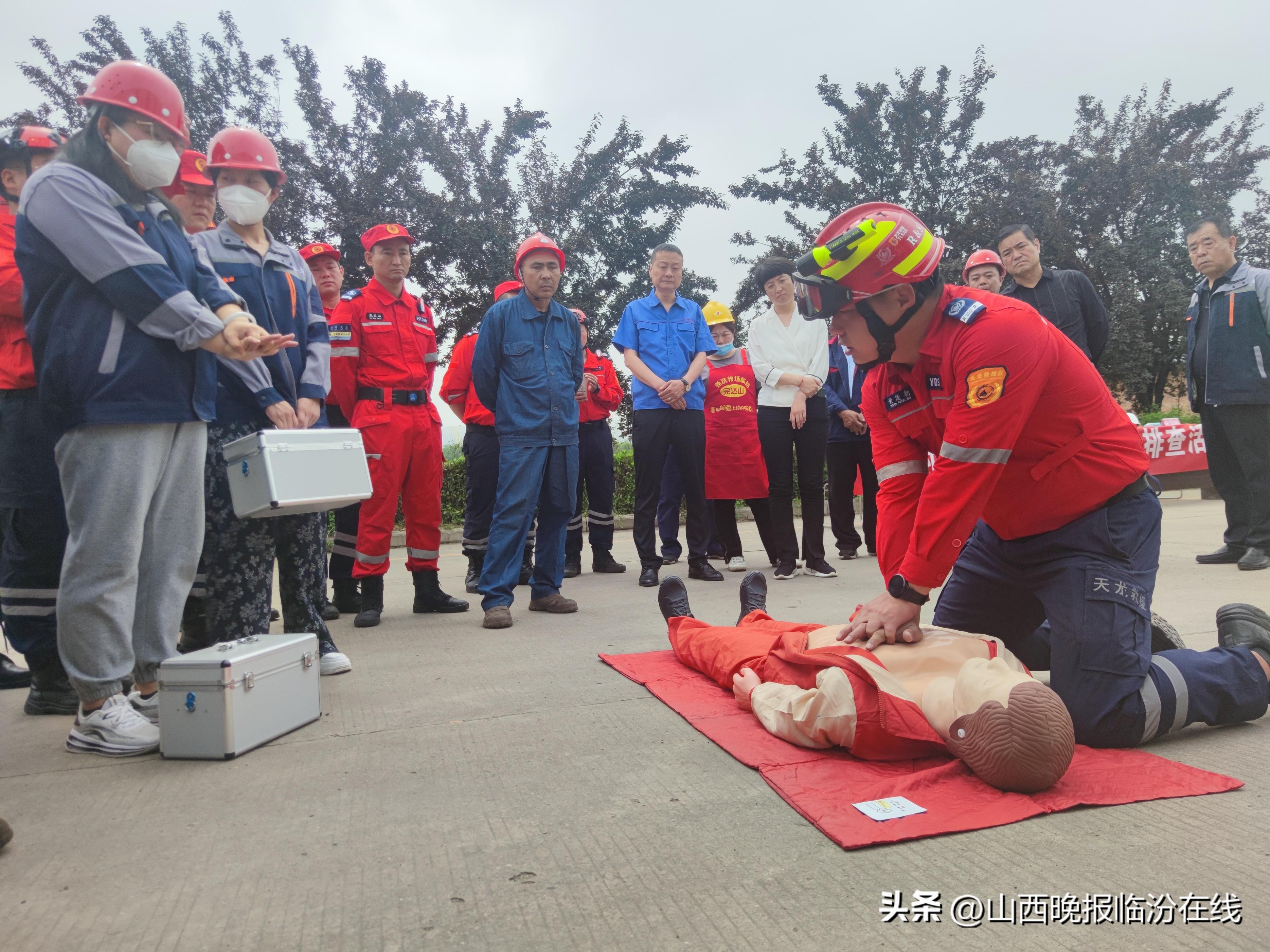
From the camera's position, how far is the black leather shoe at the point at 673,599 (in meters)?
3.77

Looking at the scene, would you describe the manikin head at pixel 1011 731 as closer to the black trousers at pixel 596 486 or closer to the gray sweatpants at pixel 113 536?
the gray sweatpants at pixel 113 536

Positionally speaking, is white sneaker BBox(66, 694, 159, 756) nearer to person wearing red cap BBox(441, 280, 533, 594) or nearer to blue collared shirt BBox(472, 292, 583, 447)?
blue collared shirt BBox(472, 292, 583, 447)

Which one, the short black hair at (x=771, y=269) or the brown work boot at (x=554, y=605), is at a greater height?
the short black hair at (x=771, y=269)

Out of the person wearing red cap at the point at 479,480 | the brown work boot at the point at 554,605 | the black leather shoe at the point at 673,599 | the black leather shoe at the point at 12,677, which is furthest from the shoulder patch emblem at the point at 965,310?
the person wearing red cap at the point at 479,480

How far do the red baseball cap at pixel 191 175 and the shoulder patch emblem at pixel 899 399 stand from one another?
2.79 metres

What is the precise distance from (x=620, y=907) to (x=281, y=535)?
254 cm

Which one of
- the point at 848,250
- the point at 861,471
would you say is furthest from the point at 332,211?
the point at 848,250

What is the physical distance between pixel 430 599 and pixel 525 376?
1.43 meters

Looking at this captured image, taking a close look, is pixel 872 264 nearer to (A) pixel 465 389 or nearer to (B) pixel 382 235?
(B) pixel 382 235

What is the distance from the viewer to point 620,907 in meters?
1.61

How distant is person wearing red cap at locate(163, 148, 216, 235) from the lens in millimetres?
3607

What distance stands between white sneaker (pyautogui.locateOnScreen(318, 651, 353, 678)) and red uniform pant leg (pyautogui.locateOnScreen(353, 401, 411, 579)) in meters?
1.23

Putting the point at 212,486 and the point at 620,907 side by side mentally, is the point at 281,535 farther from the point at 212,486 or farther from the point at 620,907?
the point at 620,907

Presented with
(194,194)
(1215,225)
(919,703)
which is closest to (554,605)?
(194,194)
